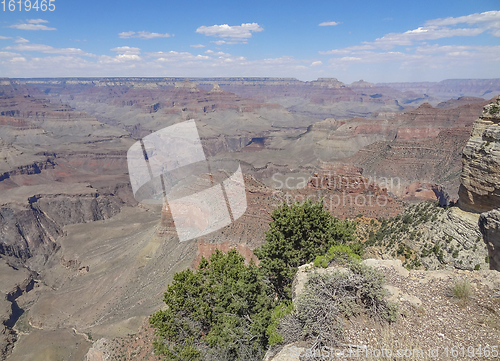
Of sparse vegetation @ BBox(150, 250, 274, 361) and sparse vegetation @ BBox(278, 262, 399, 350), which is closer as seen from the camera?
sparse vegetation @ BBox(278, 262, 399, 350)

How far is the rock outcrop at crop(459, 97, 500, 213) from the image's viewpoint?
15.5m

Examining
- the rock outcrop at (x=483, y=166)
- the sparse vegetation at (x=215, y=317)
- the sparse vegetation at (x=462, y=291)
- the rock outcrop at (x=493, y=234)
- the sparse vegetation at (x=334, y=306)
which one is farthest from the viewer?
the rock outcrop at (x=483, y=166)

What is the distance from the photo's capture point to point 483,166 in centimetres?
1590

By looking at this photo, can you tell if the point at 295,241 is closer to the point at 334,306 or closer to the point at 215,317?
the point at 215,317

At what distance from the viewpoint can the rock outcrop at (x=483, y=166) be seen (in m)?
15.5

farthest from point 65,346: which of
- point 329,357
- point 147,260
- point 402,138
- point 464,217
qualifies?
point 402,138

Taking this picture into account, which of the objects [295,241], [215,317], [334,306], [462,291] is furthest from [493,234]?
[215,317]

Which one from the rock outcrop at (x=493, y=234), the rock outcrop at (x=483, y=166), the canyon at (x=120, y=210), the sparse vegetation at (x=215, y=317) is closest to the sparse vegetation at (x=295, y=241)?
the sparse vegetation at (x=215, y=317)

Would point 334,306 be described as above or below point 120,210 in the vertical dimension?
above

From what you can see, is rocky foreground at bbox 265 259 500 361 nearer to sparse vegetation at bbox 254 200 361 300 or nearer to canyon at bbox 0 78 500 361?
sparse vegetation at bbox 254 200 361 300

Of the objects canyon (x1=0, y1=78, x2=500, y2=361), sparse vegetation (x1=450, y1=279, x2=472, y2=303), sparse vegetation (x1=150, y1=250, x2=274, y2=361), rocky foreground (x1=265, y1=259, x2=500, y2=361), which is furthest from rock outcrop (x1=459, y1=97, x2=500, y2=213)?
sparse vegetation (x1=150, y1=250, x2=274, y2=361)

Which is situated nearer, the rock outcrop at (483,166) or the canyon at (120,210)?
the rock outcrop at (483,166)

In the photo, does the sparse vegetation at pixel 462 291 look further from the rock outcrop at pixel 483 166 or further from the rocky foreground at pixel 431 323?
the rock outcrop at pixel 483 166

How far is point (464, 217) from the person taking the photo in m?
17.2
